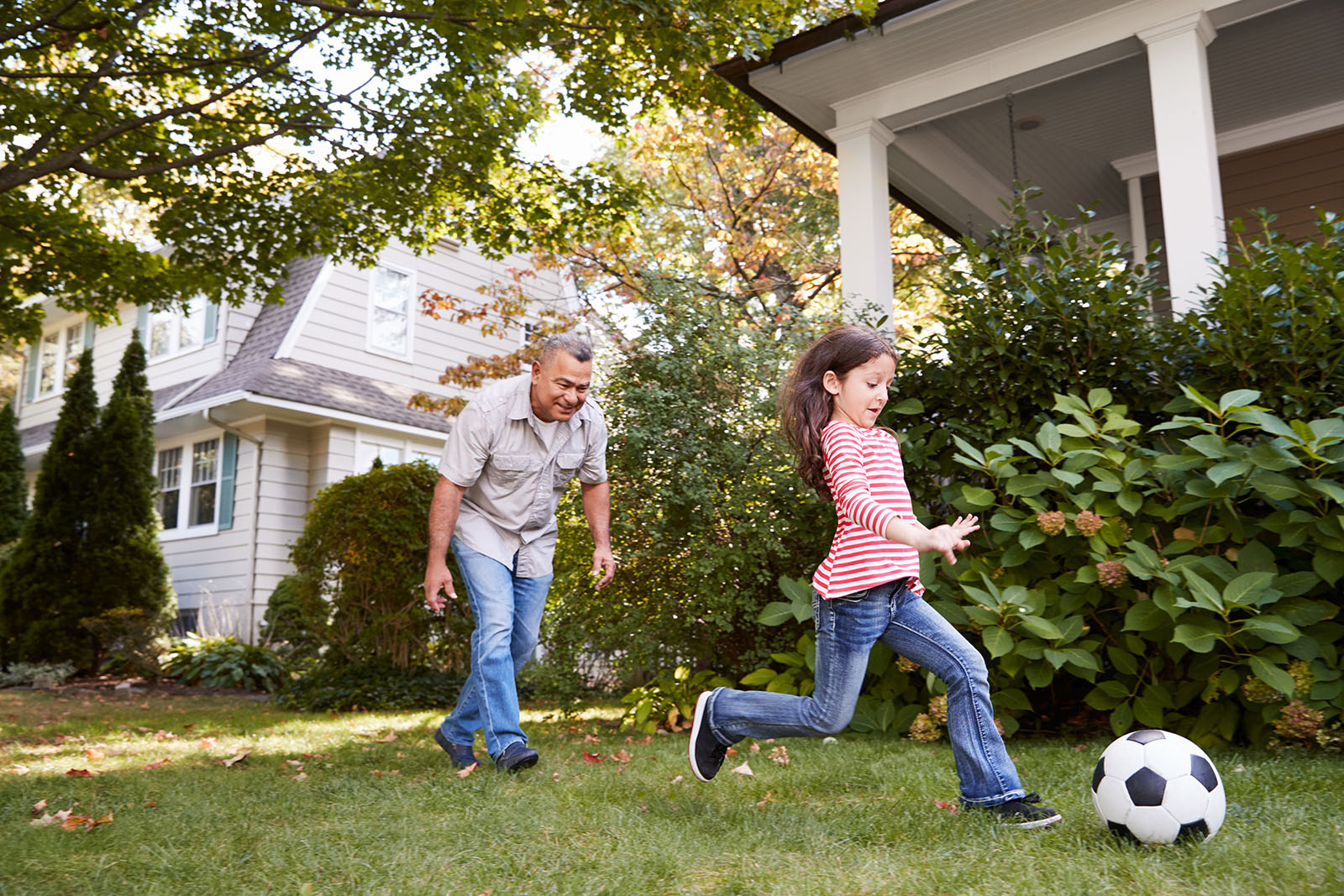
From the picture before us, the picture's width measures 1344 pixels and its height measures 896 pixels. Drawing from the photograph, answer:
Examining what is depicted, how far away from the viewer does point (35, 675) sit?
10.2m

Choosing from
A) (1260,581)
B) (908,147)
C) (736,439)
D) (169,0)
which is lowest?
(1260,581)

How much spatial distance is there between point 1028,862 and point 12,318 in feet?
26.3

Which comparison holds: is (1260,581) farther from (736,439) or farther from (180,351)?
(180,351)

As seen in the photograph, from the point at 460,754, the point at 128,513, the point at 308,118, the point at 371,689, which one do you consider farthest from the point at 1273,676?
the point at 128,513

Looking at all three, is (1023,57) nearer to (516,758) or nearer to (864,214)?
(864,214)

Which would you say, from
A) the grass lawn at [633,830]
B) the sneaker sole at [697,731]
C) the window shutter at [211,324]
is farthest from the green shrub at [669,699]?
the window shutter at [211,324]

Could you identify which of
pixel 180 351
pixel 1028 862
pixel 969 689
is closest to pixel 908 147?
pixel 969 689

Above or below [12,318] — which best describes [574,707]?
below

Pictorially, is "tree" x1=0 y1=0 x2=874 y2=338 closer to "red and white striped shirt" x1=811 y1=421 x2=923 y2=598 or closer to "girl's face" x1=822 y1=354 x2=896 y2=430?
"girl's face" x1=822 y1=354 x2=896 y2=430

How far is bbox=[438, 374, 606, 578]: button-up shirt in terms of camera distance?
4266mm

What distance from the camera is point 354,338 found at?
48.0ft

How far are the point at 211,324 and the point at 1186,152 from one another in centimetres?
1313

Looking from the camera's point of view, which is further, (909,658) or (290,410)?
(290,410)

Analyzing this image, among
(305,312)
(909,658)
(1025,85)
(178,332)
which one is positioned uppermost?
(178,332)
